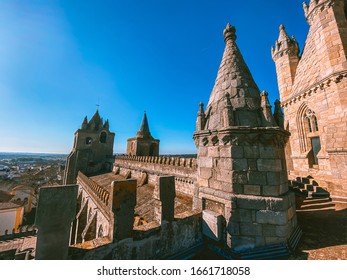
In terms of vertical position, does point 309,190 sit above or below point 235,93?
below

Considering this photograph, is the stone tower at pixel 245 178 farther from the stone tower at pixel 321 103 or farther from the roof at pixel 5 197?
the roof at pixel 5 197

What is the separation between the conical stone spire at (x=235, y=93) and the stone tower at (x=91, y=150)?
2821 centimetres

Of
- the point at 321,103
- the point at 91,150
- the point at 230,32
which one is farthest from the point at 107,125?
the point at 321,103

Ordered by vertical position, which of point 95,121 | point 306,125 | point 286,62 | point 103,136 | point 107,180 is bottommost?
point 107,180

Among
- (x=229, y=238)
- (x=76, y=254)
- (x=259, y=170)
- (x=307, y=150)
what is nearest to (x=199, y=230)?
(x=229, y=238)

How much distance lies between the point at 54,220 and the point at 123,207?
3.56ft

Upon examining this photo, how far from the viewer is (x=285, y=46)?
15961 millimetres

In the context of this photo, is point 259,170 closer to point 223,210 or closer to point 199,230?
point 223,210

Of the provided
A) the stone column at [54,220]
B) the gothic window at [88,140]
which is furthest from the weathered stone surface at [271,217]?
the gothic window at [88,140]

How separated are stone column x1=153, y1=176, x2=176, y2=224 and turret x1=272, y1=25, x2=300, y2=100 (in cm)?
1726

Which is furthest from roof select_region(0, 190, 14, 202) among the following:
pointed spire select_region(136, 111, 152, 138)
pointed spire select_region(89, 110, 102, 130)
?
pointed spire select_region(136, 111, 152, 138)

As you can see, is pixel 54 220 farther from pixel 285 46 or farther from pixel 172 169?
pixel 285 46

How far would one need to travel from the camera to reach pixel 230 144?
388 cm

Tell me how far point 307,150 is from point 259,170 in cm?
1204
